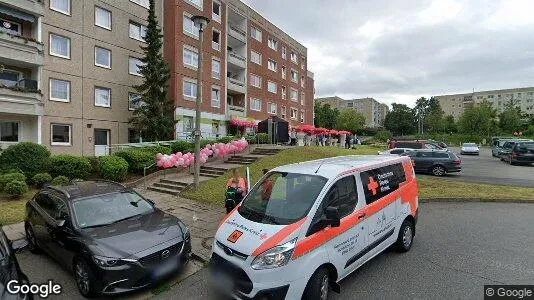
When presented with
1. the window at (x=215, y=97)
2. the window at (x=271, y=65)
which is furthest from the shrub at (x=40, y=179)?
the window at (x=271, y=65)

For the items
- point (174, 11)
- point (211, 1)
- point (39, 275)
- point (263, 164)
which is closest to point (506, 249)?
point (39, 275)

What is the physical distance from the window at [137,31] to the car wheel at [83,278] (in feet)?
71.0

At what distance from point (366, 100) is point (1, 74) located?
11885 centimetres

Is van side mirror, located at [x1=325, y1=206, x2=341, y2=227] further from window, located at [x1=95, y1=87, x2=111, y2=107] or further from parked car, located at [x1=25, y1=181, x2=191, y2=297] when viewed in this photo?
window, located at [x1=95, y1=87, x2=111, y2=107]

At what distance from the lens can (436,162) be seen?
57.6 feet

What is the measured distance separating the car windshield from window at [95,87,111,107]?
56.1 ft

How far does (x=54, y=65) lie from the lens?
18.5m

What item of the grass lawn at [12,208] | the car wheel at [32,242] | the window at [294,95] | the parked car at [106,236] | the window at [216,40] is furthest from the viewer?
the window at [294,95]

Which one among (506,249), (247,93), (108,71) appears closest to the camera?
(506,249)

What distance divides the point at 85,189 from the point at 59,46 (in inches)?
670

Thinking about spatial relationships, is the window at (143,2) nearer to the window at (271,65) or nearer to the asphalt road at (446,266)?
the window at (271,65)

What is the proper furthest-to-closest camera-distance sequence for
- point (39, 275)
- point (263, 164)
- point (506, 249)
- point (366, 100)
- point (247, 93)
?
point (366, 100) < point (247, 93) < point (263, 164) < point (506, 249) < point (39, 275)

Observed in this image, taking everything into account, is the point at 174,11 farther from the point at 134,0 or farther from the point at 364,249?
the point at 364,249

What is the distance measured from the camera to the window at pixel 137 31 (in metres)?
23.1
